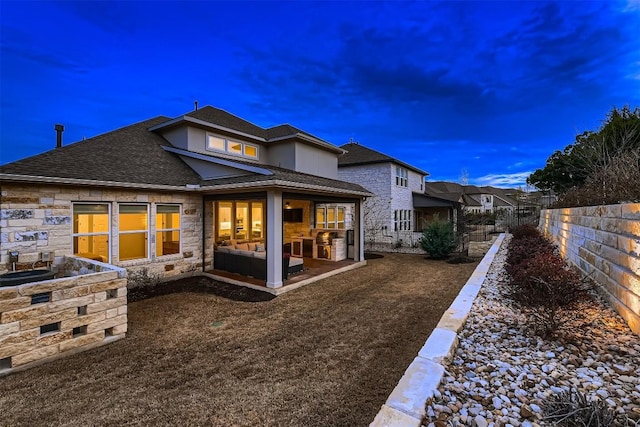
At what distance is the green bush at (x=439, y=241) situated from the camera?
13.2m

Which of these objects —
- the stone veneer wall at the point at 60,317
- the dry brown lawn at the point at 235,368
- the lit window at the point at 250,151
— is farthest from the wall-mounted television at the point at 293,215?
the stone veneer wall at the point at 60,317

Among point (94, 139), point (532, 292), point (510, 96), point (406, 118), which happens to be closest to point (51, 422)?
point (532, 292)

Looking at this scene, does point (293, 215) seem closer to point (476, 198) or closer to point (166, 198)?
point (166, 198)

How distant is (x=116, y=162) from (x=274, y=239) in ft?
16.8

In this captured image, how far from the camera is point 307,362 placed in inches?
162

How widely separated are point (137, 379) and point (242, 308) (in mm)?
2980

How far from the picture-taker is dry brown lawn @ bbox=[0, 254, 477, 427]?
10.0ft

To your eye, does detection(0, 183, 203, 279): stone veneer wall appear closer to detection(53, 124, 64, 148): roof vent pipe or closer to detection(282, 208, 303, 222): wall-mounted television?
detection(53, 124, 64, 148): roof vent pipe

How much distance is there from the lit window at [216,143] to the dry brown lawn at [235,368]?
6086mm

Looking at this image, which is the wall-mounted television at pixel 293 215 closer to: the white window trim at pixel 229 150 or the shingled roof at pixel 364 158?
the white window trim at pixel 229 150

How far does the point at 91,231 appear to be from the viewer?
7309 mm

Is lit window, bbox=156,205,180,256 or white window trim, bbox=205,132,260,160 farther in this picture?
white window trim, bbox=205,132,260,160

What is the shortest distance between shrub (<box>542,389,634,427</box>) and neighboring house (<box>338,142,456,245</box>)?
14970mm

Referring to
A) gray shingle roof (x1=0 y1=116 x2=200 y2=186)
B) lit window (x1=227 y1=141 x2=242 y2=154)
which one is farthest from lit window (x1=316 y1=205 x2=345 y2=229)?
gray shingle roof (x1=0 y1=116 x2=200 y2=186)
